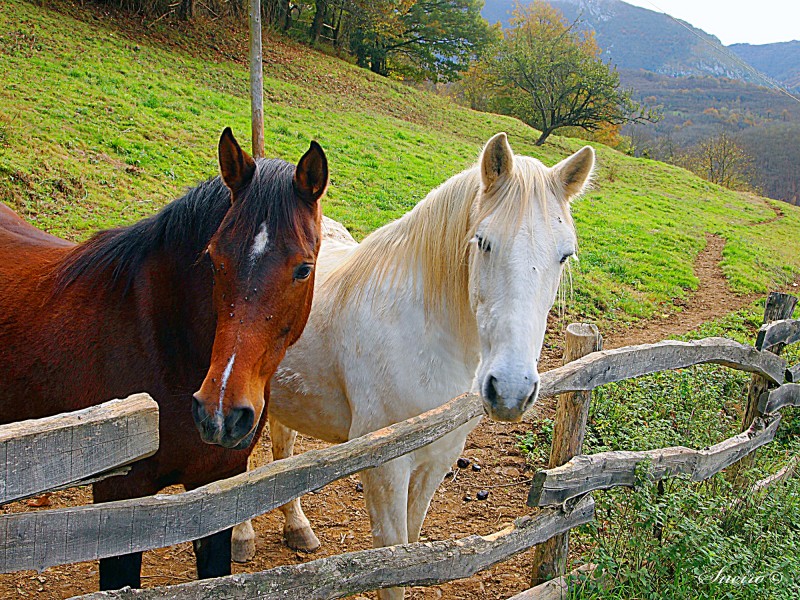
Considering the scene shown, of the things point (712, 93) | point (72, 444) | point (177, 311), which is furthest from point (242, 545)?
point (712, 93)

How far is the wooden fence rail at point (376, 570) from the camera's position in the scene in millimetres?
1816

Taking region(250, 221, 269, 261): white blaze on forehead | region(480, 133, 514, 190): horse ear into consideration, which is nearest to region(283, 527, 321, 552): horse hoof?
region(250, 221, 269, 261): white blaze on forehead

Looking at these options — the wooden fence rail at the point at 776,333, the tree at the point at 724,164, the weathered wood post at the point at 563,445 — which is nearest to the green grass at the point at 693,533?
the weathered wood post at the point at 563,445

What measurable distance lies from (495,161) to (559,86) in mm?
29097

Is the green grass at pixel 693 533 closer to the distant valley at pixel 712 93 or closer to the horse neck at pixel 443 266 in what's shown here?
the horse neck at pixel 443 266

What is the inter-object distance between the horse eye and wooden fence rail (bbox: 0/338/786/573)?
2.13ft

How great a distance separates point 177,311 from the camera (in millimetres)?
2424

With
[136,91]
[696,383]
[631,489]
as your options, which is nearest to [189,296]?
[631,489]

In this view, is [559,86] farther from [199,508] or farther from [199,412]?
[199,508]

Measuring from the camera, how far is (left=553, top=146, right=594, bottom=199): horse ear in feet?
8.27

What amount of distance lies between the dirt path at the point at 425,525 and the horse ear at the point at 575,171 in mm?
2394

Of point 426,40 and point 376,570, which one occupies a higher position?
point 426,40

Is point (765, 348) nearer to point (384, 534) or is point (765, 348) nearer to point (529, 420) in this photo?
point (529, 420)

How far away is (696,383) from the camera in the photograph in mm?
5941
